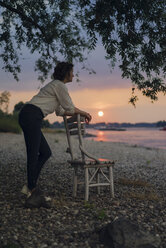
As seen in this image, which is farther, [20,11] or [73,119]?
[20,11]

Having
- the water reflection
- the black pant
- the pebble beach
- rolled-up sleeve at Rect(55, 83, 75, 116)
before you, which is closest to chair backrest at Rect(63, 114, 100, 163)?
rolled-up sleeve at Rect(55, 83, 75, 116)

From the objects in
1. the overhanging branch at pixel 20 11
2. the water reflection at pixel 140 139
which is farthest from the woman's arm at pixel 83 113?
the water reflection at pixel 140 139

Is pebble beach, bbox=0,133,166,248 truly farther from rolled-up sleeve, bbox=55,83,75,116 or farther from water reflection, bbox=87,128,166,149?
water reflection, bbox=87,128,166,149

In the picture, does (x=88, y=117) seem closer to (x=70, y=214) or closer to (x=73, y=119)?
(x=73, y=119)

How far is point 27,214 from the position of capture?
4746 mm

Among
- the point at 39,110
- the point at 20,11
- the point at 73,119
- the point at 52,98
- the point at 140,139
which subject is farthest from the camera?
the point at 140,139

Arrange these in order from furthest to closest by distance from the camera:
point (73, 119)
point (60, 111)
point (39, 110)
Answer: point (73, 119) < point (60, 111) < point (39, 110)

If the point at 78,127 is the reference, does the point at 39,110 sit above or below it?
above

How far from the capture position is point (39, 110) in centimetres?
477

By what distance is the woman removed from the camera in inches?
187

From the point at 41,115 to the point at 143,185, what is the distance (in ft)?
12.9

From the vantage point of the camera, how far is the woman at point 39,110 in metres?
4.75

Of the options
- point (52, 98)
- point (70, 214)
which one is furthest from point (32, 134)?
point (70, 214)

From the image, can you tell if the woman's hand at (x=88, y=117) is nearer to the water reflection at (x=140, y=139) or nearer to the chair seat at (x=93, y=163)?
the chair seat at (x=93, y=163)
